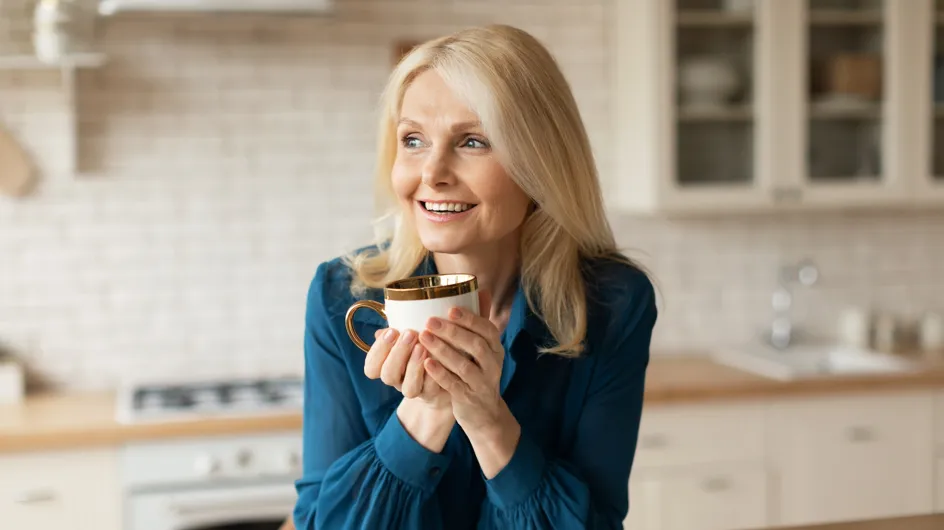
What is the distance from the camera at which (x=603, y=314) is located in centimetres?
160

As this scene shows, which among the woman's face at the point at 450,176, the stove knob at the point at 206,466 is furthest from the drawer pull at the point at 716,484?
the woman's face at the point at 450,176

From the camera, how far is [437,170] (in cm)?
139

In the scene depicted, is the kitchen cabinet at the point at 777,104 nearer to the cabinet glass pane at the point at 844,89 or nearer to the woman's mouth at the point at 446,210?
the cabinet glass pane at the point at 844,89

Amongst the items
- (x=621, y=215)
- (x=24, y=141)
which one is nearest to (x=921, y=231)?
(x=621, y=215)

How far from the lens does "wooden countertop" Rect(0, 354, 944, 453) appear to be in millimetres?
2730

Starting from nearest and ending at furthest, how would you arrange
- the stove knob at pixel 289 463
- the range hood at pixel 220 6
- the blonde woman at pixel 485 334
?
the blonde woman at pixel 485 334 → the range hood at pixel 220 6 → the stove knob at pixel 289 463

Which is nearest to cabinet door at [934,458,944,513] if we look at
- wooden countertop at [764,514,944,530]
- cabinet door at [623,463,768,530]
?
cabinet door at [623,463,768,530]

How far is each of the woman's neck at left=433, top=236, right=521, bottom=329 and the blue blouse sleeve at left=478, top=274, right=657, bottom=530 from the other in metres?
0.18

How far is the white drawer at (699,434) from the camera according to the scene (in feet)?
10.0

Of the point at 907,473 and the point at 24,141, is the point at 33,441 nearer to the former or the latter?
the point at 24,141

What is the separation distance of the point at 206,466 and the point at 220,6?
1.25m

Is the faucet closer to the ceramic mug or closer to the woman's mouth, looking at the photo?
the woman's mouth

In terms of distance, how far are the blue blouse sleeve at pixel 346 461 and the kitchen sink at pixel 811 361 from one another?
1.96m

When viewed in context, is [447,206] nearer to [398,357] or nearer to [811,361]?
[398,357]
